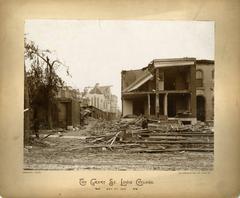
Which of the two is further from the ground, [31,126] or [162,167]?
[31,126]

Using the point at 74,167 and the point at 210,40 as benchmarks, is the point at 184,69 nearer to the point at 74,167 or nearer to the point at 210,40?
the point at 210,40

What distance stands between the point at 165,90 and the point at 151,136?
0.51 ft

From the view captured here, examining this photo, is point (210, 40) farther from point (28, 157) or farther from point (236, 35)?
point (28, 157)

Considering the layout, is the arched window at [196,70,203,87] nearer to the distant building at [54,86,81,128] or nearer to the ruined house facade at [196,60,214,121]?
the ruined house facade at [196,60,214,121]

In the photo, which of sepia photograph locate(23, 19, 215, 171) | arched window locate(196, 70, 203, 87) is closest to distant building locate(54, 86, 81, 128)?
sepia photograph locate(23, 19, 215, 171)

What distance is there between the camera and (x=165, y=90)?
163 cm

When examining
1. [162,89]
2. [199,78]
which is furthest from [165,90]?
[199,78]

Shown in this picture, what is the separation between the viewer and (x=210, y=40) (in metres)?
1.61

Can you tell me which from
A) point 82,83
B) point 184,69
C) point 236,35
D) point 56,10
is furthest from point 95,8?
point 236,35

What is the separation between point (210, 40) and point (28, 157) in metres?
0.69

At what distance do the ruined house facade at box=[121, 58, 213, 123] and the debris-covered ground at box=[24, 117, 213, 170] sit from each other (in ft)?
0.11

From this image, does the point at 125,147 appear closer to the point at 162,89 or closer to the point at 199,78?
the point at 162,89

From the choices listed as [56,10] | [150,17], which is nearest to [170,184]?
[150,17]

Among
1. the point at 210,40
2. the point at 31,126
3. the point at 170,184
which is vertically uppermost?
the point at 210,40
